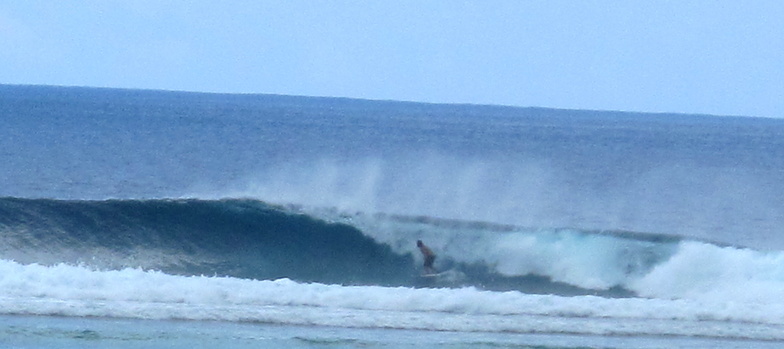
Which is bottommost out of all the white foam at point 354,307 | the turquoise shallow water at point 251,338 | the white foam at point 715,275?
the turquoise shallow water at point 251,338

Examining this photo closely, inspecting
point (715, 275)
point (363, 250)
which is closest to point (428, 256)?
point (363, 250)

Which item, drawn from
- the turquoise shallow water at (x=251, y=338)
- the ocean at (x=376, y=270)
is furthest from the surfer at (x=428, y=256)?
the turquoise shallow water at (x=251, y=338)

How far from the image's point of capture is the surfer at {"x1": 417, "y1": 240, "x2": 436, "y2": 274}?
721 inches

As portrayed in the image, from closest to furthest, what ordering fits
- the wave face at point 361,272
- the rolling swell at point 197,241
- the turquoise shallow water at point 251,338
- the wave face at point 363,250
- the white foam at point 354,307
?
the turquoise shallow water at point 251,338 < the white foam at point 354,307 < the wave face at point 361,272 < the wave face at point 363,250 < the rolling swell at point 197,241

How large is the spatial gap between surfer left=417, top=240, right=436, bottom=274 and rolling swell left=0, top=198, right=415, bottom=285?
33 centimetres

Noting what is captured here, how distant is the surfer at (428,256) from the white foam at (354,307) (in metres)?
3.15

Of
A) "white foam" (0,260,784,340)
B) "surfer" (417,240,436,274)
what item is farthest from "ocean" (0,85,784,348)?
"surfer" (417,240,436,274)

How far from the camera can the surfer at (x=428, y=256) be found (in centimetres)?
1831

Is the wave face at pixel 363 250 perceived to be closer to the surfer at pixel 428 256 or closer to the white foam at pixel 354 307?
the surfer at pixel 428 256

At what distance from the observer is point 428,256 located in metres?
18.4

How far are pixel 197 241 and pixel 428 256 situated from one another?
12.9ft

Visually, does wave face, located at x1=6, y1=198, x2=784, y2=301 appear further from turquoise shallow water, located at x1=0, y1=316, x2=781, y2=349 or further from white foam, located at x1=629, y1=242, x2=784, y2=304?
turquoise shallow water, located at x1=0, y1=316, x2=781, y2=349

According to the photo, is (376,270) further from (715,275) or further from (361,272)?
(715,275)

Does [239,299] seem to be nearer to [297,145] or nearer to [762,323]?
[762,323]
